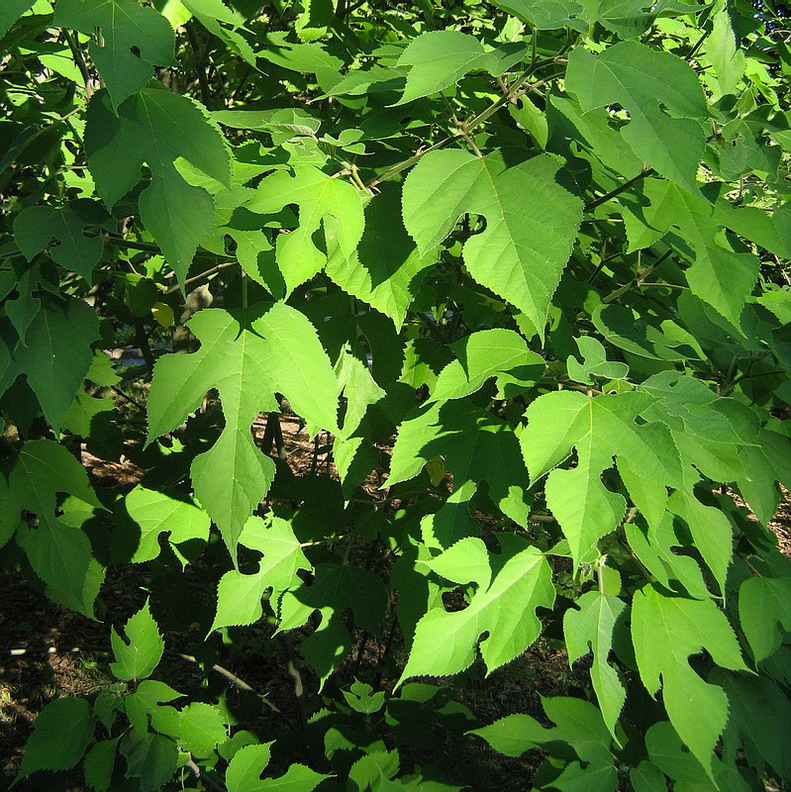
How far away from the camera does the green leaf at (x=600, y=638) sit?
1.31 metres

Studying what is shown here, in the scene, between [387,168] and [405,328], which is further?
[405,328]

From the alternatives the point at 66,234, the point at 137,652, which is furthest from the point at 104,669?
the point at 66,234

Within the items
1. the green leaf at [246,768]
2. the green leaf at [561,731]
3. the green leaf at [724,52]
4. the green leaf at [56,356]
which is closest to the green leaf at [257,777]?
the green leaf at [246,768]

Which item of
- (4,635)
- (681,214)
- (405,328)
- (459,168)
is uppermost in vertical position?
(459,168)

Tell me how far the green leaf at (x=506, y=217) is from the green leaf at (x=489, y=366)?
230 mm

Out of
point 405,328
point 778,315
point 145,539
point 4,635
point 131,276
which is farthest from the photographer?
point 4,635

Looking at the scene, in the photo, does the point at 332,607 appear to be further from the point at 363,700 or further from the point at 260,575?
the point at 363,700

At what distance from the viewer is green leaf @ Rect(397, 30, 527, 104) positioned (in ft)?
3.62

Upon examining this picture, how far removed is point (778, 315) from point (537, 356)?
626 mm

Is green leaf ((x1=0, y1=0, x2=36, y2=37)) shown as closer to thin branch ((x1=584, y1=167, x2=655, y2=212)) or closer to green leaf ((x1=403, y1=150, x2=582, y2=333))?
green leaf ((x1=403, y1=150, x2=582, y2=333))

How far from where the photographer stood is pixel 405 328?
6.95ft

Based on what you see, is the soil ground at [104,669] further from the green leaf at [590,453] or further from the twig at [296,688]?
the green leaf at [590,453]

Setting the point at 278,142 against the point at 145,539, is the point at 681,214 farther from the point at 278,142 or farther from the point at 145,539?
the point at 145,539

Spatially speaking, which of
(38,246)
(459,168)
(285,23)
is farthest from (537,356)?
(285,23)
